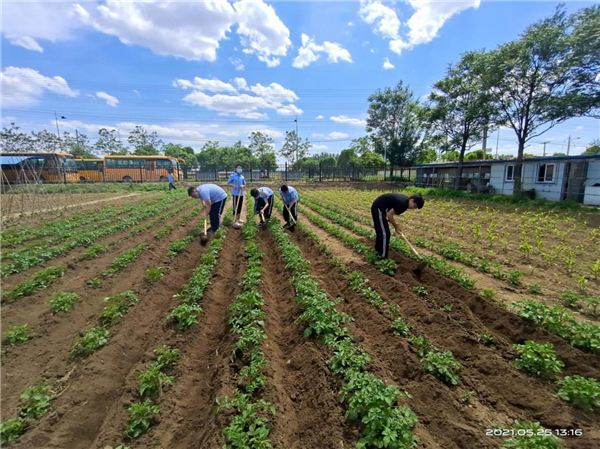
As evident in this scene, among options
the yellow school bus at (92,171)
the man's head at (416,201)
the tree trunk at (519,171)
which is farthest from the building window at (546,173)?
the yellow school bus at (92,171)

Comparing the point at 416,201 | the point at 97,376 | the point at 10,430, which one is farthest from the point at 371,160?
the point at 10,430

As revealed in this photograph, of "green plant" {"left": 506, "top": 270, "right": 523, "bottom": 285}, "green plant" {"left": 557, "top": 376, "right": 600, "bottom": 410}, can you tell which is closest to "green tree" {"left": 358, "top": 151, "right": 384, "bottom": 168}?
"green plant" {"left": 506, "top": 270, "right": 523, "bottom": 285}

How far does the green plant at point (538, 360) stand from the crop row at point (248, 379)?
279cm

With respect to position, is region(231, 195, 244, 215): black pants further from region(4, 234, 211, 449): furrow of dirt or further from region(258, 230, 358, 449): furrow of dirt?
region(258, 230, 358, 449): furrow of dirt

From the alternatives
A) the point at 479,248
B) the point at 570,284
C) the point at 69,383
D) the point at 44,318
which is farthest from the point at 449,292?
the point at 44,318

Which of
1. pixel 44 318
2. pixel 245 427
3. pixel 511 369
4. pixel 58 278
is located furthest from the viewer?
pixel 58 278

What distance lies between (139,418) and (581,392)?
404 cm

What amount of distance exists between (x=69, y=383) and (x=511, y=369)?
4.85 meters

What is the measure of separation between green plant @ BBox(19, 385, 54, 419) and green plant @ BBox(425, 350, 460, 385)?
391 cm

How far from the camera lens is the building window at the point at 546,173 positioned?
766 inches

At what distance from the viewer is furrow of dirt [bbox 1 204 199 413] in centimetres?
328

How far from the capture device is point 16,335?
3732mm

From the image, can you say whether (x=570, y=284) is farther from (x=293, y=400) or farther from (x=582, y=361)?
(x=293, y=400)

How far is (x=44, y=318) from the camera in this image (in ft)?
14.0
